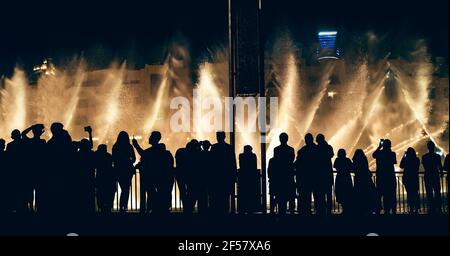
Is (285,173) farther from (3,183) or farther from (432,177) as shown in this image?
(3,183)

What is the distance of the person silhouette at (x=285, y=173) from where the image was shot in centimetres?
1189

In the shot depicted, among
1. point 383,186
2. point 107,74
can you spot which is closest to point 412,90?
point 107,74

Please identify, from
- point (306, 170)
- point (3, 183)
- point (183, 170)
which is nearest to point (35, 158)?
point (3, 183)

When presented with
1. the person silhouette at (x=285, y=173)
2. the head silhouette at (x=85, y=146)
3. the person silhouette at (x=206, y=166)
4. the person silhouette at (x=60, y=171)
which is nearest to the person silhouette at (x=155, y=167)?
the person silhouette at (x=206, y=166)

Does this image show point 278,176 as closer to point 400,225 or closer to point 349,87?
point 400,225

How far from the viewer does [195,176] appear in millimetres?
12062

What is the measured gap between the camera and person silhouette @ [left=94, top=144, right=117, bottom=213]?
12344 millimetres

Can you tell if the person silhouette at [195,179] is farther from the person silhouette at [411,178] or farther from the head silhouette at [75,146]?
the person silhouette at [411,178]

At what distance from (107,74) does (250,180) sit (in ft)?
168

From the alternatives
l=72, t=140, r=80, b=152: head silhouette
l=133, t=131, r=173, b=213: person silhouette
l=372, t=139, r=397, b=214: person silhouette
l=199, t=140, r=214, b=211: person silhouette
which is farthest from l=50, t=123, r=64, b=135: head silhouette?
l=372, t=139, r=397, b=214: person silhouette

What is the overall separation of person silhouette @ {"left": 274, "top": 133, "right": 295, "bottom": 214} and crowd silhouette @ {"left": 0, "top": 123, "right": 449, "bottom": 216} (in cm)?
2

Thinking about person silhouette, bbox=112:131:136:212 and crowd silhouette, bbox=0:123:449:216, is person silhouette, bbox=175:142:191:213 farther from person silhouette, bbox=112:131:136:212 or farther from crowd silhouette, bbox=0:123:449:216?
person silhouette, bbox=112:131:136:212

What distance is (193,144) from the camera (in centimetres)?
1213

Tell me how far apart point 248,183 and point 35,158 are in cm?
461
